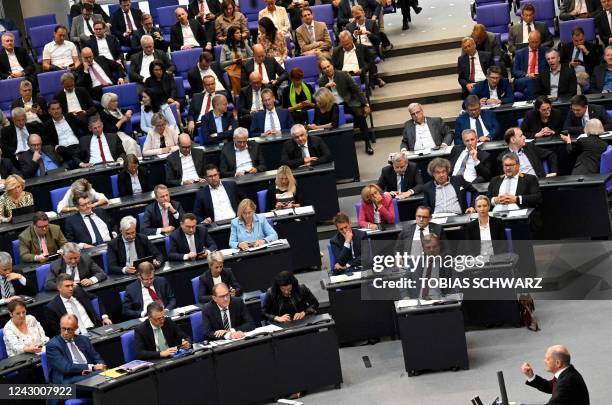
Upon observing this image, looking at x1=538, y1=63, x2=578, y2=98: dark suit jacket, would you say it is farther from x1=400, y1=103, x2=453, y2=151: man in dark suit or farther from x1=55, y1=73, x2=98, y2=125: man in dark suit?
x1=55, y1=73, x2=98, y2=125: man in dark suit

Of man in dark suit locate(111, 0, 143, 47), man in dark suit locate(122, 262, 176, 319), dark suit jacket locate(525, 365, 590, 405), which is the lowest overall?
dark suit jacket locate(525, 365, 590, 405)

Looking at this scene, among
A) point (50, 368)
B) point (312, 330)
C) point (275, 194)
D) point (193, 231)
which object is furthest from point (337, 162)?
point (50, 368)

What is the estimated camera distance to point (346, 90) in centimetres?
1595

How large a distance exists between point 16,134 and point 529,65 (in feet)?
19.7

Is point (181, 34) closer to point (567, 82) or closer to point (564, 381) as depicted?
point (567, 82)

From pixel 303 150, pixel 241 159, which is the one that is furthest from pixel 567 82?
pixel 241 159

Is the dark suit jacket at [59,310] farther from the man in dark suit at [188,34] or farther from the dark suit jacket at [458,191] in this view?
the man in dark suit at [188,34]

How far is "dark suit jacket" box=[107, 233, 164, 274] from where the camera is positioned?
13.3 metres

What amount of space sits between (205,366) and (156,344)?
509 millimetres

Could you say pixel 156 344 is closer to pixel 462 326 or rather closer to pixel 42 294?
pixel 42 294

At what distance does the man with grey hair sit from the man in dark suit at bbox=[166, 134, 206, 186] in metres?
2.49

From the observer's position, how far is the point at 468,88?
16.1 m

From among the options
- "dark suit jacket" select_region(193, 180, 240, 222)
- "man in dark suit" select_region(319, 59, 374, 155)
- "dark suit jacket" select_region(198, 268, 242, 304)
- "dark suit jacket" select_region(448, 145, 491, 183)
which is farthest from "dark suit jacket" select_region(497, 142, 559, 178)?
"dark suit jacket" select_region(198, 268, 242, 304)

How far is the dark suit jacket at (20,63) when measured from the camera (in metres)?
17.5
